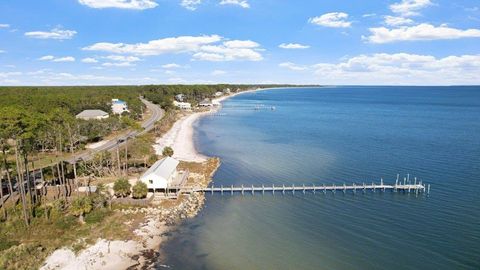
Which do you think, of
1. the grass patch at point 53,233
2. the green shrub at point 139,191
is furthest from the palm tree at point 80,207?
the green shrub at point 139,191

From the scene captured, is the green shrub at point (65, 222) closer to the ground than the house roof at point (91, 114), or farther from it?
closer to the ground

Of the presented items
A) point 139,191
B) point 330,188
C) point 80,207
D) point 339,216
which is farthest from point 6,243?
point 330,188

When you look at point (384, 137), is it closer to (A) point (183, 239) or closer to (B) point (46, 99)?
(A) point (183, 239)

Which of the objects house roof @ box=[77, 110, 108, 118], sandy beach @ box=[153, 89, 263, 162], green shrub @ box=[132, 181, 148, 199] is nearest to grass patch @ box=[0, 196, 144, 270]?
green shrub @ box=[132, 181, 148, 199]

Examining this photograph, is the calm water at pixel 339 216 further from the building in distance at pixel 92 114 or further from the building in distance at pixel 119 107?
the building in distance at pixel 119 107

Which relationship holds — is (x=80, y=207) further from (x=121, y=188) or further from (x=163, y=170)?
(x=163, y=170)

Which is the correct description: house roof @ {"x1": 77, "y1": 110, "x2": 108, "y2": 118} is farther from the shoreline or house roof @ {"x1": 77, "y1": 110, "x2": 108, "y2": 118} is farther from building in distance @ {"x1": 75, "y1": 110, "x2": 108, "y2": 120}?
the shoreline
